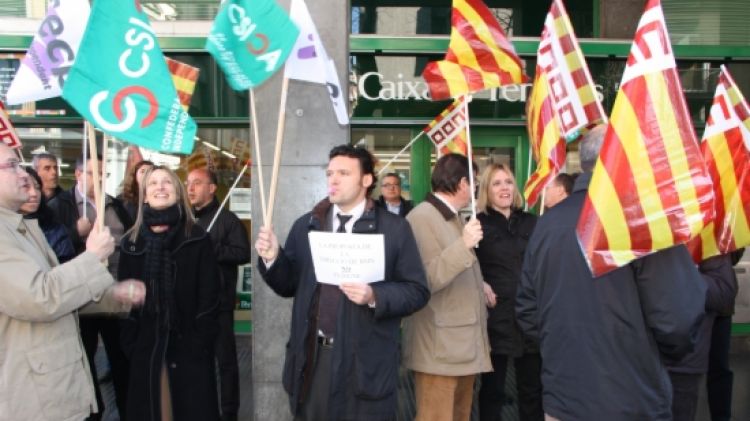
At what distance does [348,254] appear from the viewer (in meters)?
3.41

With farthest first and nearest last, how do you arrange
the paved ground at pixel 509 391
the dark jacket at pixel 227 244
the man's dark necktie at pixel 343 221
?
the paved ground at pixel 509 391 < the dark jacket at pixel 227 244 < the man's dark necktie at pixel 343 221

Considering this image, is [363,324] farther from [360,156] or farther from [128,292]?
[128,292]

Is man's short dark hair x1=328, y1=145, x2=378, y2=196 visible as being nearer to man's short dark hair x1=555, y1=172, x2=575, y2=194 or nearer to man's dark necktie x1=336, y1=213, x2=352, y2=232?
man's dark necktie x1=336, y1=213, x2=352, y2=232

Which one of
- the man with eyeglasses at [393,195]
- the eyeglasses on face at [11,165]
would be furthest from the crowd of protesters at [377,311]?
the man with eyeglasses at [393,195]

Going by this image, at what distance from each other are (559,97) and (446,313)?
5.94 feet

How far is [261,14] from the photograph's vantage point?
3.79 m

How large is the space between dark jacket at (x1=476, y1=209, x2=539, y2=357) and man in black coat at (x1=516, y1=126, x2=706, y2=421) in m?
1.82

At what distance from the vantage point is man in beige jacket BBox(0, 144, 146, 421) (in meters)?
2.79

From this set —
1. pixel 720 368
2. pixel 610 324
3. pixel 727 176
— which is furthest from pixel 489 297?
pixel 610 324

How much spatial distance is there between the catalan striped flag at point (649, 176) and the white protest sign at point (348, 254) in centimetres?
107

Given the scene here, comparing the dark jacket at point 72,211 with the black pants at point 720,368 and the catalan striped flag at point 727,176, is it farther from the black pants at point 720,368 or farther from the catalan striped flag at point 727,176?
the black pants at point 720,368

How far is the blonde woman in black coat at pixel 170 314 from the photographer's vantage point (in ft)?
→ 13.2

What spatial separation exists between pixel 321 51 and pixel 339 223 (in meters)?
1.19

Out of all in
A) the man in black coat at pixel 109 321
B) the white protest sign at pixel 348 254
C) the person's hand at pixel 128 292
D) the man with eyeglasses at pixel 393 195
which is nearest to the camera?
the white protest sign at pixel 348 254
